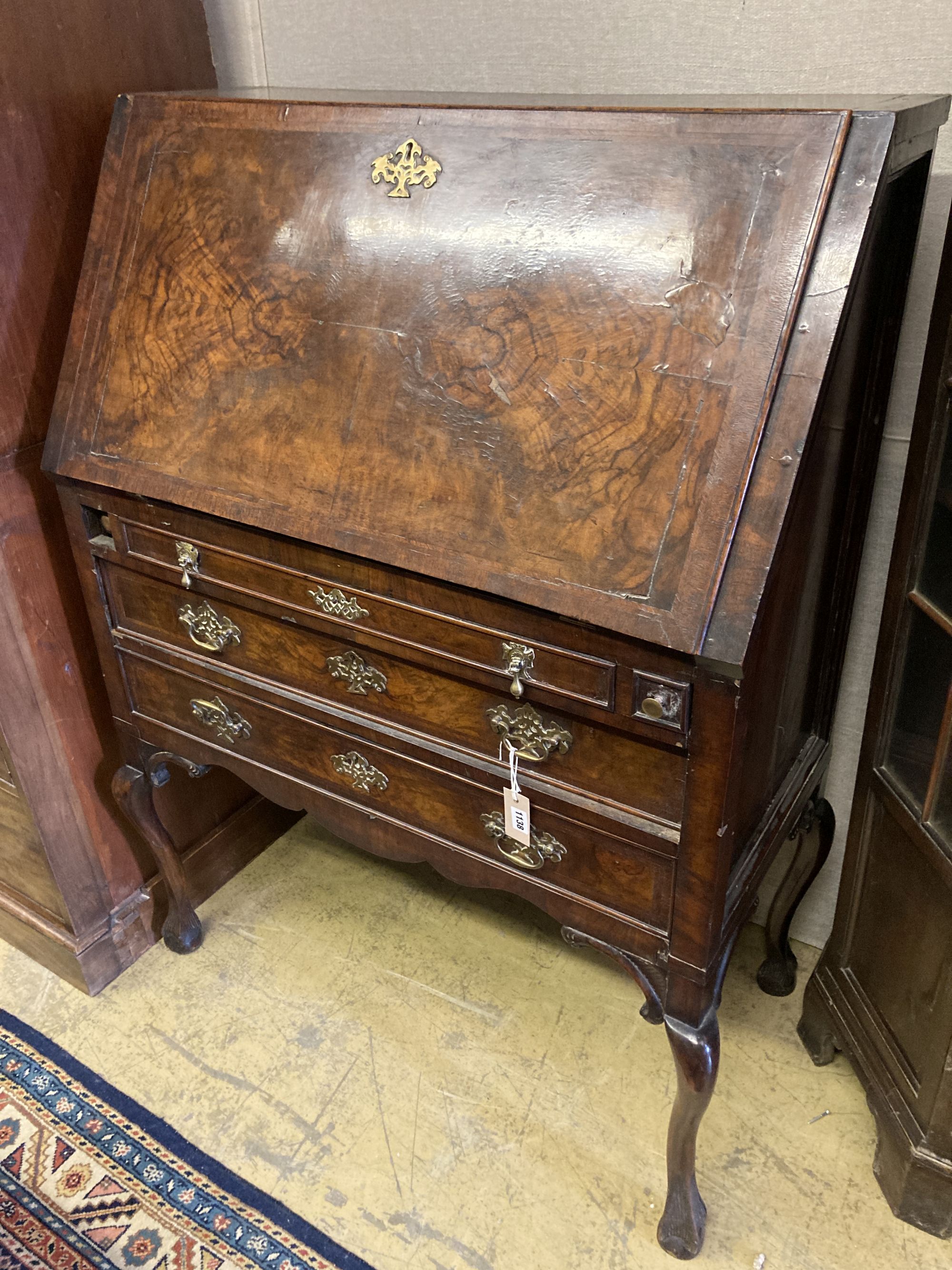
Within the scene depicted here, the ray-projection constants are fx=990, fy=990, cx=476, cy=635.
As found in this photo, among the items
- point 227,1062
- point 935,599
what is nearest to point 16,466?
point 227,1062

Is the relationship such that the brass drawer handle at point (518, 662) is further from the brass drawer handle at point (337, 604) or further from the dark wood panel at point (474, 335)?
the brass drawer handle at point (337, 604)

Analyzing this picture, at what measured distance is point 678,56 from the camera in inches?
58.7

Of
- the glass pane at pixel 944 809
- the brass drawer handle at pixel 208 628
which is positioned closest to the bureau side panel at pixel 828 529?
the glass pane at pixel 944 809

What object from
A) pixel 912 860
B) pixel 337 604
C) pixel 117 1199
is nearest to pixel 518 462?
pixel 337 604

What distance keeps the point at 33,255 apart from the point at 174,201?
27cm

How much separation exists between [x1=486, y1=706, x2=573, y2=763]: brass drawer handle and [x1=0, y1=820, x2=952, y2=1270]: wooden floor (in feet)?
2.65

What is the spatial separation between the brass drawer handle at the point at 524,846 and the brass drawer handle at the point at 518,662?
0.23 m

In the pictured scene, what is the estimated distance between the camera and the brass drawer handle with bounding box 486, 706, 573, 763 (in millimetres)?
1222

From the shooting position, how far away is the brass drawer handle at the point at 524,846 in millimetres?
1312

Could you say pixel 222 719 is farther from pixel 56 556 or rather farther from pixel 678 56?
pixel 678 56

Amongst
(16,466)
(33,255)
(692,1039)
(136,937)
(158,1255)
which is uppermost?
(33,255)

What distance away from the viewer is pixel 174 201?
4.77 ft

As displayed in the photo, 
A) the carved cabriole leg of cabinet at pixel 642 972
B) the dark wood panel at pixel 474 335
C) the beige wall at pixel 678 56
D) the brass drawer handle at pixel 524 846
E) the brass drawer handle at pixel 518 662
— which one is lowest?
the carved cabriole leg of cabinet at pixel 642 972

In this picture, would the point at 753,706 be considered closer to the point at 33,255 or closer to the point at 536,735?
the point at 536,735
